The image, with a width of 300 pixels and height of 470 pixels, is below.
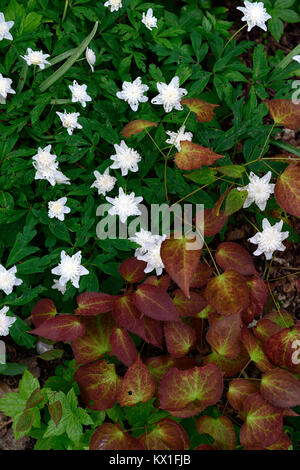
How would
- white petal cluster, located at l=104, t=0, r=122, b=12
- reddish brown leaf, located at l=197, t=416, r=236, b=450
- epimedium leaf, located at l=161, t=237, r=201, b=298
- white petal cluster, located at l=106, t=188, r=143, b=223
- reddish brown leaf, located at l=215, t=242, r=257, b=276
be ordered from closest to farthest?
epimedium leaf, located at l=161, t=237, r=201, b=298
reddish brown leaf, located at l=197, t=416, r=236, b=450
reddish brown leaf, located at l=215, t=242, r=257, b=276
white petal cluster, located at l=106, t=188, r=143, b=223
white petal cluster, located at l=104, t=0, r=122, b=12

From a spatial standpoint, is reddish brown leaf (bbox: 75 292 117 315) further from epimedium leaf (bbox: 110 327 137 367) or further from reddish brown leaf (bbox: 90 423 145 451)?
reddish brown leaf (bbox: 90 423 145 451)

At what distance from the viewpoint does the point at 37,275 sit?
2.12m

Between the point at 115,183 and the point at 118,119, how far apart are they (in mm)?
286

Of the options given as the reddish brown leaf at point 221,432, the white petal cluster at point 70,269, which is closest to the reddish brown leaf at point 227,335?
the reddish brown leaf at point 221,432

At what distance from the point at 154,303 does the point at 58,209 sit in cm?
55

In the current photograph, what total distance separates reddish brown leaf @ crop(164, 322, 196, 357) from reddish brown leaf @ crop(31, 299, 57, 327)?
450mm

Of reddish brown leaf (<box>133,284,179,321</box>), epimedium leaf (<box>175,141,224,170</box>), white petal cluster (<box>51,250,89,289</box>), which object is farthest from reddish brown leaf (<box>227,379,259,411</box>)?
epimedium leaf (<box>175,141,224,170</box>)

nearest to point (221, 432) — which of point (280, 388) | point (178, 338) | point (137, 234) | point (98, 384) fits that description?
point (280, 388)

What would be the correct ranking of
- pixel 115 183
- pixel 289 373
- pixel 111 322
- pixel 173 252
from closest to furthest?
pixel 173 252 < pixel 289 373 < pixel 111 322 < pixel 115 183

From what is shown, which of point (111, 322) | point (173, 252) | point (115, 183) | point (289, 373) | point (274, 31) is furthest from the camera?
point (274, 31)

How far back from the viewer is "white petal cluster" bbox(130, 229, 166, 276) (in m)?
1.92

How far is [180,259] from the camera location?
1.67 metres
